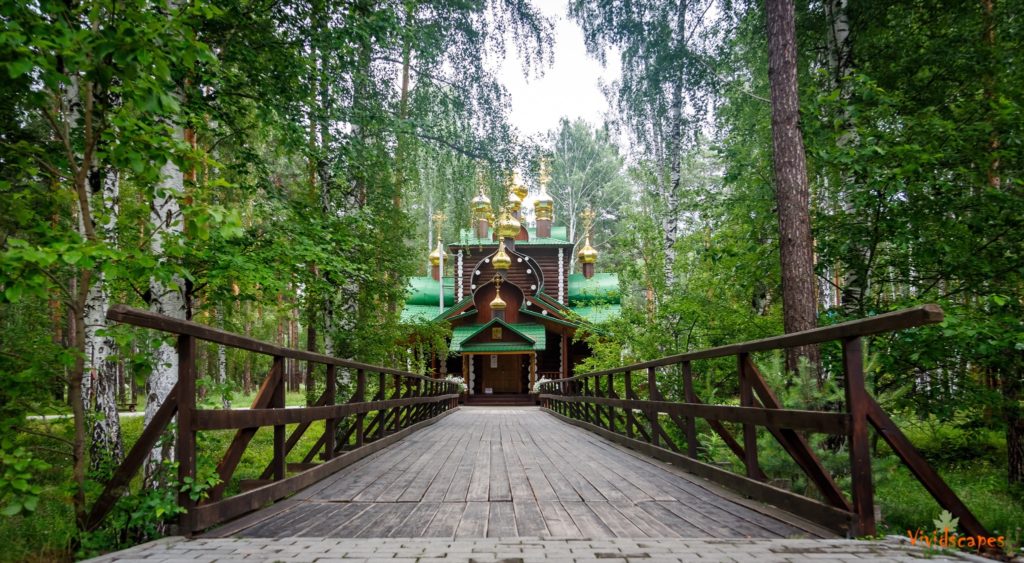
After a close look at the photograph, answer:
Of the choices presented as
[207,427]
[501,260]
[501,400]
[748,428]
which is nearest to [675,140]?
[748,428]

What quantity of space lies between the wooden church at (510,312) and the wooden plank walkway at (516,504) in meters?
17.8

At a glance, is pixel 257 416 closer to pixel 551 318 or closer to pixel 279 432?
pixel 279 432

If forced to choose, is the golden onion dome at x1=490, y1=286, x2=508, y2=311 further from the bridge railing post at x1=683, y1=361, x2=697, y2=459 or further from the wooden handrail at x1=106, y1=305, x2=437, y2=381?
the wooden handrail at x1=106, y1=305, x2=437, y2=381

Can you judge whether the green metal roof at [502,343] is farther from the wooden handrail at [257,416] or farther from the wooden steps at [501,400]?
the wooden handrail at [257,416]

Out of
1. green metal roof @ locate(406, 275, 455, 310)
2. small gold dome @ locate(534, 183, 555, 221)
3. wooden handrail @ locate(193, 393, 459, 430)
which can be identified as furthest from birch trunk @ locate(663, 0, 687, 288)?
small gold dome @ locate(534, 183, 555, 221)

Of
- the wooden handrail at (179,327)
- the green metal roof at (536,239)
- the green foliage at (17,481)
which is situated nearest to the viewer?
the green foliage at (17,481)

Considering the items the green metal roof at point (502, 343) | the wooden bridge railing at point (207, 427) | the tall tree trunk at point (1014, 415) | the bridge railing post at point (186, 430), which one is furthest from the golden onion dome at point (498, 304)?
the bridge railing post at point (186, 430)

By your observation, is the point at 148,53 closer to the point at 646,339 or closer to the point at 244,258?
the point at 244,258

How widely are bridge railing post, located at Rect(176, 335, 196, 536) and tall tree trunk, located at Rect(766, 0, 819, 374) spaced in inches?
217

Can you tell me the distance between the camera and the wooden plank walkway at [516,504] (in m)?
3.08

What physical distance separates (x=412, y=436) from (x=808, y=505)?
683 cm

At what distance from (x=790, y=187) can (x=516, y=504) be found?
15.3ft

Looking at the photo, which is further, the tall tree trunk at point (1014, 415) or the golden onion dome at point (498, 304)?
the golden onion dome at point (498, 304)

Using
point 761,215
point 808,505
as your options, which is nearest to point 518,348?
point 761,215
